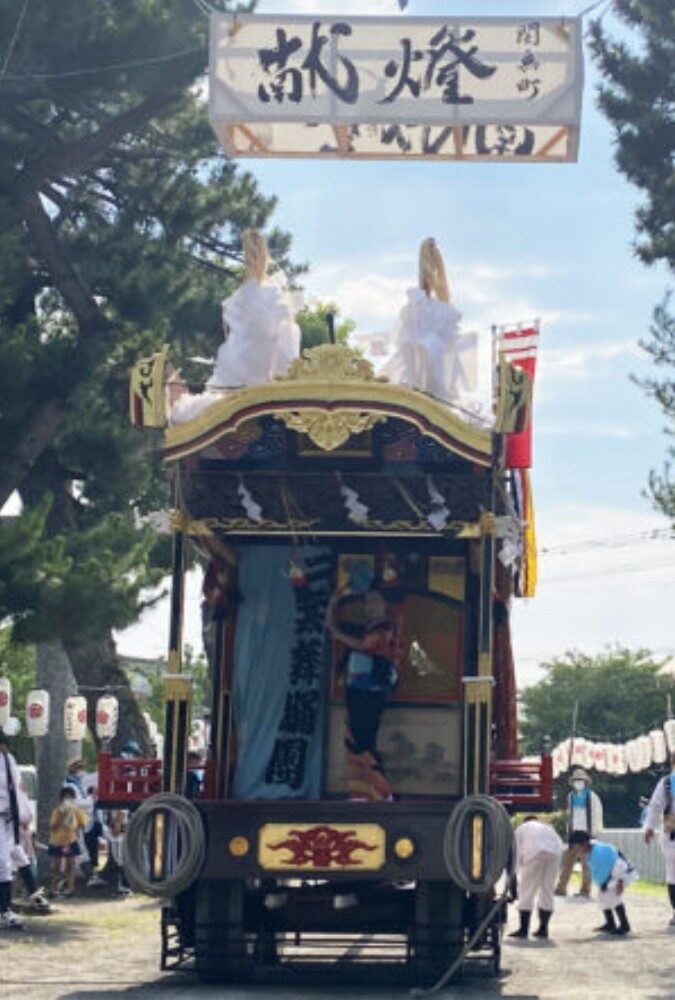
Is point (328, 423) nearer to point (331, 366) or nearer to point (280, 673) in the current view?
point (331, 366)

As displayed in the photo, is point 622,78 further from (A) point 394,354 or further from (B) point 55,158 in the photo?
(A) point 394,354

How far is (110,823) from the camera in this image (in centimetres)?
2622

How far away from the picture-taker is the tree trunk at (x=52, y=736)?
27.7 meters

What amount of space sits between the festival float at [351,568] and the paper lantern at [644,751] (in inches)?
1301

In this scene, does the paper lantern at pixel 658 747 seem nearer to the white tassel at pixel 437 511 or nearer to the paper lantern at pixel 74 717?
the paper lantern at pixel 74 717

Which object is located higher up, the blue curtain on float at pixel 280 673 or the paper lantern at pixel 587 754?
the paper lantern at pixel 587 754

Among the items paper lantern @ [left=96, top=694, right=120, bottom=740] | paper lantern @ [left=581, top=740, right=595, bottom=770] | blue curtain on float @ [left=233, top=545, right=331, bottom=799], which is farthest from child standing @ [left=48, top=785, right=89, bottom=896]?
paper lantern @ [left=581, top=740, right=595, bottom=770]

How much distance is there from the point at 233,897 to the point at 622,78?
14.3m

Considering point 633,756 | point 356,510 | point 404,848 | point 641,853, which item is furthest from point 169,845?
point 633,756

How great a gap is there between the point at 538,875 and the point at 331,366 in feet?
21.1

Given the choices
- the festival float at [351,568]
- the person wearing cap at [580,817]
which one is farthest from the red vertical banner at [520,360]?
the person wearing cap at [580,817]

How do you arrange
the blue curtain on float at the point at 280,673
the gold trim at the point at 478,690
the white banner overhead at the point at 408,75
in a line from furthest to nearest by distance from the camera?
1. the white banner overhead at the point at 408,75
2. the blue curtain on float at the point at 280,673
3. the gold trim at the point at 478,690

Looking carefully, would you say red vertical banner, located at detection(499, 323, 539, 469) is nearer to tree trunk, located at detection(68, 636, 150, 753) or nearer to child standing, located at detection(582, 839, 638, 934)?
child standing, located at detection(582, 839, 638, 934)

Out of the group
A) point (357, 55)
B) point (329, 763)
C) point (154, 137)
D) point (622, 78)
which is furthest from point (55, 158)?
point (329, 763)
